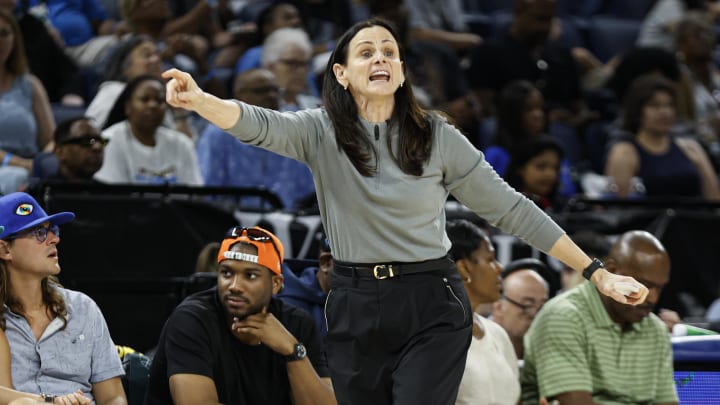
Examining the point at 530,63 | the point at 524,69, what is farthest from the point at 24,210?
the point at 530,63

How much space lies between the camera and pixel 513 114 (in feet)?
27.6

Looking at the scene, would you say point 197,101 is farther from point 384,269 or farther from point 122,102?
point 122,102

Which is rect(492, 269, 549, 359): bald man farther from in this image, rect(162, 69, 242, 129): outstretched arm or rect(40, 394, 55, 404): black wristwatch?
rect(162, 69, 242, 129): outstretched arm

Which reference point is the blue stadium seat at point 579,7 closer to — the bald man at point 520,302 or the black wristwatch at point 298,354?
the bald man at point 520,302

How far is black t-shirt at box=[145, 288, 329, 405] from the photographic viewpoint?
4.71m

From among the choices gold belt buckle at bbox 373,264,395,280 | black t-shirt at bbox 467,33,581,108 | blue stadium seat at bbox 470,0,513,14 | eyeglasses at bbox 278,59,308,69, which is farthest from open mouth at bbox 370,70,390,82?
blue stadium seat at bbox 470,0,513,14

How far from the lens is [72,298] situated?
4.61 m

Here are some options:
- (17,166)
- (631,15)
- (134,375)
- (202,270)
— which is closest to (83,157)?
(17,166)

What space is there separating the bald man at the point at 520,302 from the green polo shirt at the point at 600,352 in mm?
669

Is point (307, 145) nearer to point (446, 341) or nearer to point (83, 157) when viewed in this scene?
point (446, 341)

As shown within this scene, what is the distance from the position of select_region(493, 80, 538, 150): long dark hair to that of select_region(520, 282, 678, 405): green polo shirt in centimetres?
326

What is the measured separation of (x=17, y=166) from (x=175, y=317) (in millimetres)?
2307

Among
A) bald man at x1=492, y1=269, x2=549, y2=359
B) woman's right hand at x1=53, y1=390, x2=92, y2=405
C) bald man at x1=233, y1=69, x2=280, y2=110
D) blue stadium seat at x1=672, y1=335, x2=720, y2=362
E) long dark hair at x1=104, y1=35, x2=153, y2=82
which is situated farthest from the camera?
long dark hair at x1=104, y1=35, x2=153, y2=82

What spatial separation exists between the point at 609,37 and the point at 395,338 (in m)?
8.40
